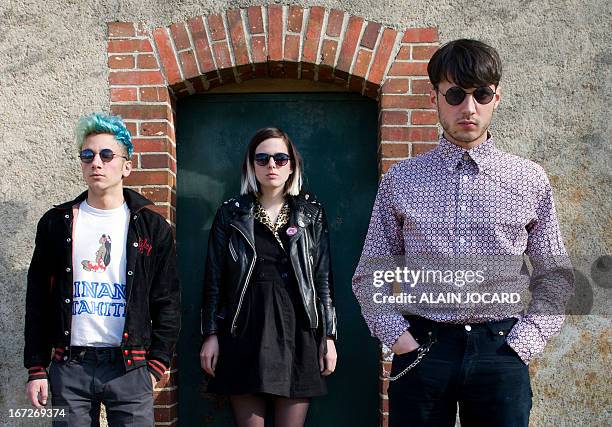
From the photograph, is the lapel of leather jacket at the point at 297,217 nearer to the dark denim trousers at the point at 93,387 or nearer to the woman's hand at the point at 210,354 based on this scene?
the woman's hand at the point at 210,354

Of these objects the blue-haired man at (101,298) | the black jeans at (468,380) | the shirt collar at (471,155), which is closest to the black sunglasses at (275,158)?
the blue-haired man at (101,298)

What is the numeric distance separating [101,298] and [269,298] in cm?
86

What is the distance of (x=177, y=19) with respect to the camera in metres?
4.33

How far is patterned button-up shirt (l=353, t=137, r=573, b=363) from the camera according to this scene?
9.27ft

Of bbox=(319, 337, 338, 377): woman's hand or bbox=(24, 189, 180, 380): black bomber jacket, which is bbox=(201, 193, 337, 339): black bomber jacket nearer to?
bbox=(319, 337, 338, 377): woman's hand

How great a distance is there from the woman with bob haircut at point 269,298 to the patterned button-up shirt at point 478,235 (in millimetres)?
906

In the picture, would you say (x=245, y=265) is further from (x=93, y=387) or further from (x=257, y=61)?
(x=257, y=61)

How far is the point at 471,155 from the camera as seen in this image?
2.94 meters

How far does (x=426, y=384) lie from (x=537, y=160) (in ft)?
6.57

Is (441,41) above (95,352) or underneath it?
above

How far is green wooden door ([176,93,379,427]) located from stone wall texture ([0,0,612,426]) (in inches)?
22.9

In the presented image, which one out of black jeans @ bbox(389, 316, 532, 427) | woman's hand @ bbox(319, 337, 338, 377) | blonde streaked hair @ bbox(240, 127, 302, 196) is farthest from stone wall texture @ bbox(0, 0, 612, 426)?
black jeans @ bbox(389, 316, 532, 427)

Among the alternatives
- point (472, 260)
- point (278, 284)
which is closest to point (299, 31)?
point (278, 284)

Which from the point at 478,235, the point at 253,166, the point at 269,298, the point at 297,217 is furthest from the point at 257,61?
the point at 478,235
